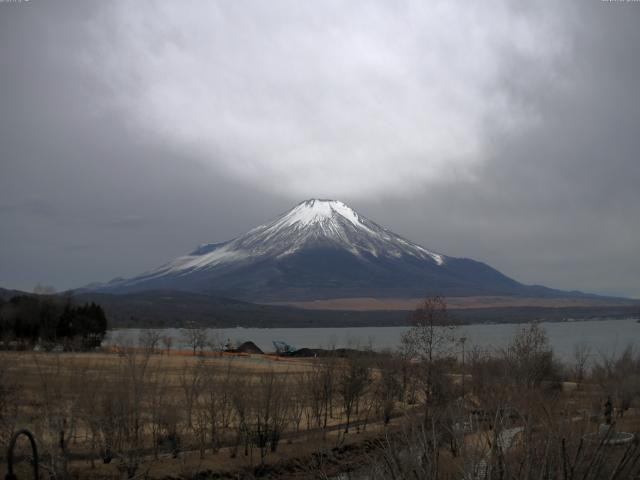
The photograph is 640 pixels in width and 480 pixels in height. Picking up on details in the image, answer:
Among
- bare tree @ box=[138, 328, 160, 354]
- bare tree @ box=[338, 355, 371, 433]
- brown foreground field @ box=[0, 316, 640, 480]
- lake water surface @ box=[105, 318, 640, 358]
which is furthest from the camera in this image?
lake water surface @ box=[105, 318, 640, 358]

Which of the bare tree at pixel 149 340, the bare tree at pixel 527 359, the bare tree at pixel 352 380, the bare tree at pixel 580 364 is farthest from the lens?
the bare tree at pixel 580 364

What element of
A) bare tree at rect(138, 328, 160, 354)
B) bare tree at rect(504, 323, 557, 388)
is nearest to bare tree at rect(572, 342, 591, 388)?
bare tree at rect(504, 323, 557, 388)

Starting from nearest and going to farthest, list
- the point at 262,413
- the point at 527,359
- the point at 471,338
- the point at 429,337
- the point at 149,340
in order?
the point at 262,413 < the point at 527,359 < the point at 429,337 < the point at 149,340 < the point at 471,338

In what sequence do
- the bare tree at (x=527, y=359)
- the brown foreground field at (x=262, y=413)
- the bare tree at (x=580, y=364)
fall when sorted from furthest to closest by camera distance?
the bare tree at (x=580, y=364) < the bare tree at (x=527, y=359) < the brown foreground field at (x=262, y=413)

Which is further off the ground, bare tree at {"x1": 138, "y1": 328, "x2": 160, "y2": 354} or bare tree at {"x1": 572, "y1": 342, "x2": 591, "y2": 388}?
bare tree at {"x1": 138, "y1": 328, "x2": 160, "y2": 354}

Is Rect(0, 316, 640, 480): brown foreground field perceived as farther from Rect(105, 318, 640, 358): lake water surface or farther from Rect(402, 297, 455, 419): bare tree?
Rect(105, 318, 640, 358): lake water surface

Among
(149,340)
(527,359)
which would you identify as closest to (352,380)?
(527,359)

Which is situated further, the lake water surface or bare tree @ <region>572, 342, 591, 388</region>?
the lake water surface

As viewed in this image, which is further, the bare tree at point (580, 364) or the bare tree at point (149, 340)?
the bare tree at point (580, 364)

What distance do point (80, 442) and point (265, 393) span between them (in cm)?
656

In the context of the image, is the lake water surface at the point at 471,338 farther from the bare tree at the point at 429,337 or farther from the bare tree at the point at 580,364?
the bare tree at the point at 429,337

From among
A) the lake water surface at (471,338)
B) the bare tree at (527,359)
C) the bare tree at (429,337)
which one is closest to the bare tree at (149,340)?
the lake water surface at (471,338)

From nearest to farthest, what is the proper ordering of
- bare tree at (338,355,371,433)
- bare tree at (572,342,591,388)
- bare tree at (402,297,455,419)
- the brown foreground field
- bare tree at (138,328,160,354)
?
the brown foreground field → bare tree at (138,328,160,354) → bare tree at (402,297,455,419) → bare tree at (338,355,371,433) → bare tree at (572,342,591,388)

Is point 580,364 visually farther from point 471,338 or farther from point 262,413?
point 262,413
